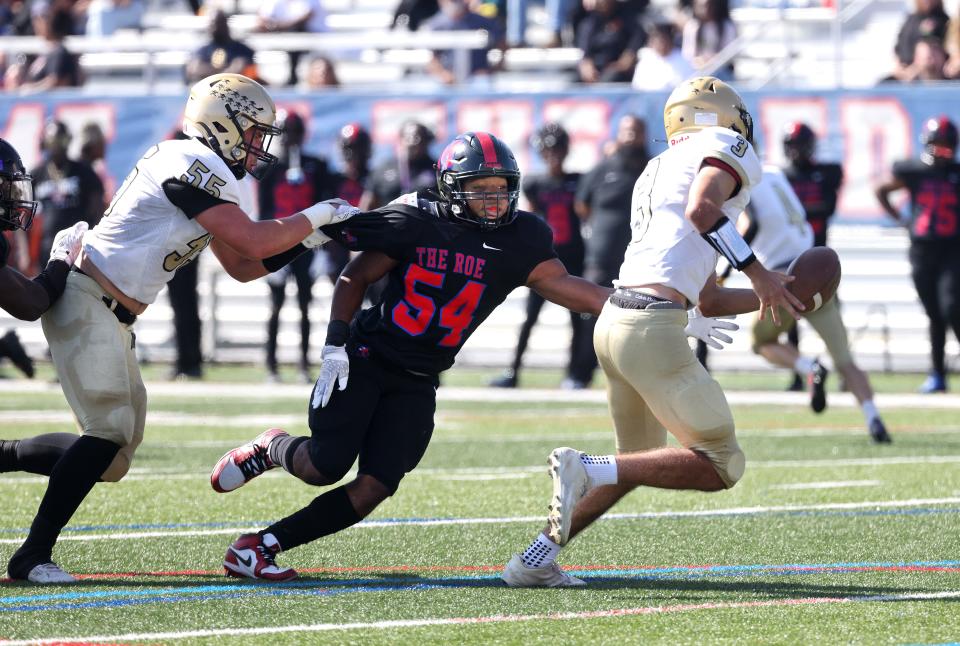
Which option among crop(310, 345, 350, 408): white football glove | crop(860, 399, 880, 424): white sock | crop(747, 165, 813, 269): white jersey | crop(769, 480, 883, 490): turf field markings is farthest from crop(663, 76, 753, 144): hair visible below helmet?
crop(747, 165, 813, 269): white jersey

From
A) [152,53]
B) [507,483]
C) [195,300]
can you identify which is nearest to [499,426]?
[507,483]

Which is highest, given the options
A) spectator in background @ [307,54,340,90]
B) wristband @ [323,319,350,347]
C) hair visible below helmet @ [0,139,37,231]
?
hair visible below helmet @ [0,139,37,231]

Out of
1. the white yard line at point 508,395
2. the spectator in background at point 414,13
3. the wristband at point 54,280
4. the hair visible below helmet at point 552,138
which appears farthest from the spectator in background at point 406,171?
the wristband at point 54,280

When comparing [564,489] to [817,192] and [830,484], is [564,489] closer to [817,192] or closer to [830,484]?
[830,484]

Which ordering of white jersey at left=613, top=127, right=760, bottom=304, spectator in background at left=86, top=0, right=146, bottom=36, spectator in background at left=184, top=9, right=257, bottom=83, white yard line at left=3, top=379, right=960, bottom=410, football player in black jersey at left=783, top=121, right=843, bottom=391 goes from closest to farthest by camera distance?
white jersey at left=613, top=127, right=760, bottom=304
white yard line at left=3, top=379, right=960, bottom=410
football player in black jersey at left=783, top=121, right=843, bottom=391
spectator in background at left=184, top=9, right=257, bottom=83
spectator in background at left=86, top=0, right=146, bottom=36

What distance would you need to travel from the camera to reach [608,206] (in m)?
12.3

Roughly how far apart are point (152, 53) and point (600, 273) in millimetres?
5529

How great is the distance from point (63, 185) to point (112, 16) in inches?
241

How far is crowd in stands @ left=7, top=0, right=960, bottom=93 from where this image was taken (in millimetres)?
14109

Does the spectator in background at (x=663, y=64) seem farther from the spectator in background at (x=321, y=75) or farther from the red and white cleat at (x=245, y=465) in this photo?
the red and white cleat at (x=245, y=465)

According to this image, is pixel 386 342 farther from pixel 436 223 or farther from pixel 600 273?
pixel 600 273

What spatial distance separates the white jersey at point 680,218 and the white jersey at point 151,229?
4.30ft

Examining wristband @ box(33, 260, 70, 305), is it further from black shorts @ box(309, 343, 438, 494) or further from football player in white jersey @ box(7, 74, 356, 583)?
black shorts @ box(309, 343, 438, 494)

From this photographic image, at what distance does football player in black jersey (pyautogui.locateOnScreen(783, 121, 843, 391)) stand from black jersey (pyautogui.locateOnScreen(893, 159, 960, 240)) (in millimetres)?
614
